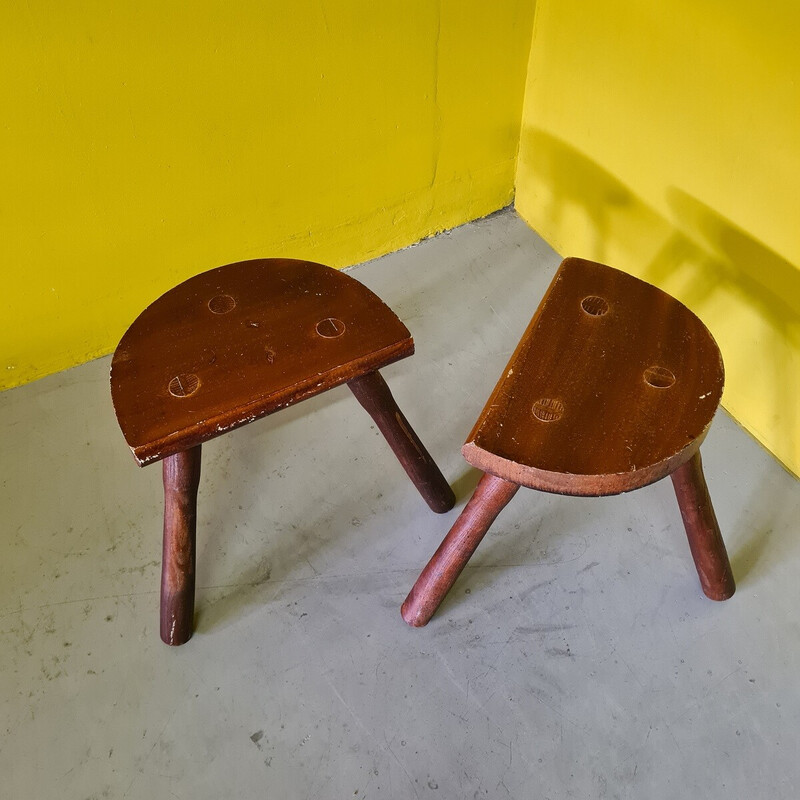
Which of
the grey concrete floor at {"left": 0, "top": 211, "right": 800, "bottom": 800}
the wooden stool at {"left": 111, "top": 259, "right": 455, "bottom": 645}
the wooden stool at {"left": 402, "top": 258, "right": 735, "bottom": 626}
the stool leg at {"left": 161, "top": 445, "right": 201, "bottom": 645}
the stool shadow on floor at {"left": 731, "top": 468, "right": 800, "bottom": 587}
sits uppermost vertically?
the wooden stool at {"left": 402, "top": 258, "right": 735, "bottom": 626}

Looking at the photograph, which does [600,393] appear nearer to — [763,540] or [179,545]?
[763,540]

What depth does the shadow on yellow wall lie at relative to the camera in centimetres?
156

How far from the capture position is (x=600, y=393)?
1.20 meters

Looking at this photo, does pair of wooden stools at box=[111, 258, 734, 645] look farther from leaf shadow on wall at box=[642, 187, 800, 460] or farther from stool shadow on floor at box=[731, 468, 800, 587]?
leaf shadow on wall at box=[642, 187, 800, 460]

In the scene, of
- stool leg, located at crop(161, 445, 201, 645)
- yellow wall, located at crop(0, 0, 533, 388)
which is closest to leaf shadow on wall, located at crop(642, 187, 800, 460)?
yellow wall, located at crop(0, 0, 533, 388)

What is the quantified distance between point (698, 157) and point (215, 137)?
1.02 meters

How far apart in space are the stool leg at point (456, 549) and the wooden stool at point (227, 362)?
0.27m

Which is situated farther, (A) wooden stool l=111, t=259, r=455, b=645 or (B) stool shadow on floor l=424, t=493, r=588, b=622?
(B) stool shadow on floor l=424, t=493, r=588, b=622

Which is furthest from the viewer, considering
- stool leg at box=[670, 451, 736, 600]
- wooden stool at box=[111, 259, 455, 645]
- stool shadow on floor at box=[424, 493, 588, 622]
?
stool shadow on floor at box=[424, 493, 588, 622]

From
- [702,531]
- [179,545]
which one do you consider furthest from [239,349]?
[702,531]

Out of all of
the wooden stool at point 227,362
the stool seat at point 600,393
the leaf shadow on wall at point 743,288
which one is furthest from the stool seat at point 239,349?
the leaf shadow on wall at point 743,288

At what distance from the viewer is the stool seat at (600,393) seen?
1.11m

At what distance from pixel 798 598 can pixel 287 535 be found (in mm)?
994

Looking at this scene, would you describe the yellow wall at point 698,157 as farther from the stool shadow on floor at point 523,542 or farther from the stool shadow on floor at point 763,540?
the stool shadow on floor at point 523,542
